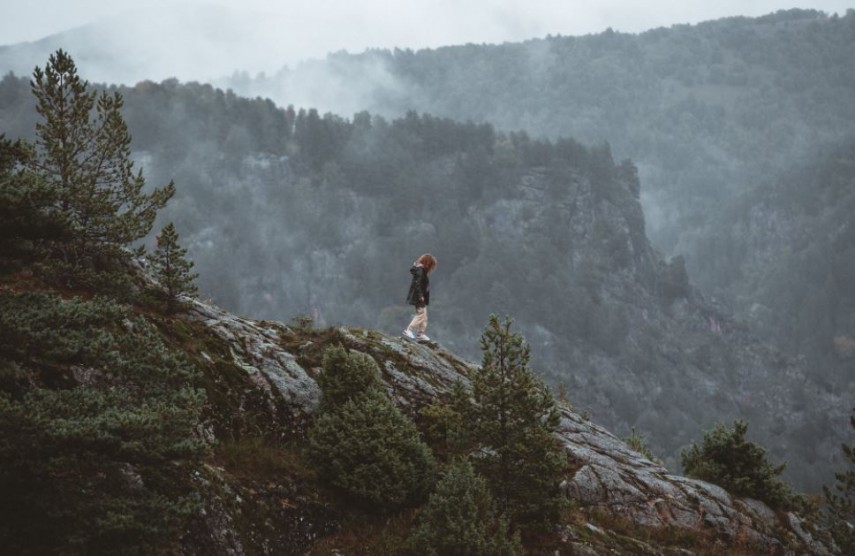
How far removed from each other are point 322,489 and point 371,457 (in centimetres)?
102

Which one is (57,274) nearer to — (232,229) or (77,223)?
(77,223)

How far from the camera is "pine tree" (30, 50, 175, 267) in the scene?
1237 centimetres

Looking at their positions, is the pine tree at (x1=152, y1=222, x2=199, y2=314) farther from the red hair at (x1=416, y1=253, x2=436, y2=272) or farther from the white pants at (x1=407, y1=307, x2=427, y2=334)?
the white pants at (x1=407, y1=307, x2=427, y2=334)

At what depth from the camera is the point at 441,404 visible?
49.1 ft

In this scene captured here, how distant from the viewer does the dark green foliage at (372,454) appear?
11.3 m

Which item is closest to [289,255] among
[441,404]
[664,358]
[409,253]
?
[409,253]

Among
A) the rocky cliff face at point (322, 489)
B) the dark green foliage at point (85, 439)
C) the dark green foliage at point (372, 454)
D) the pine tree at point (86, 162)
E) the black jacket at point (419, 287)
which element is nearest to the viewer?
the dark green foliage at point (85, 439)

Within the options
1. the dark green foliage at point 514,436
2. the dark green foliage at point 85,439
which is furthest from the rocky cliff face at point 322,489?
the dark green foliage at point 85,439

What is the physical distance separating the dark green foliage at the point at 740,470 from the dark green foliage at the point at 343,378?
883cm

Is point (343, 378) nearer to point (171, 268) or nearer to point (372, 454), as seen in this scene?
point (372, 454)

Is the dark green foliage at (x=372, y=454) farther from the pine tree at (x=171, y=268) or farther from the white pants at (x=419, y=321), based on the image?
the white pants at (x=419, y=321)

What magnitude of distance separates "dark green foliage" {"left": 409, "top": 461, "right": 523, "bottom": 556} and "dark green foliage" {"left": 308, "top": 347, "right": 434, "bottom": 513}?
1.00 meters

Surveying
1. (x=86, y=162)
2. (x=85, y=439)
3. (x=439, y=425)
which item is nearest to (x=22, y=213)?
(x=85, y=439)

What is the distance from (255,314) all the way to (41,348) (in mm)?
142170
